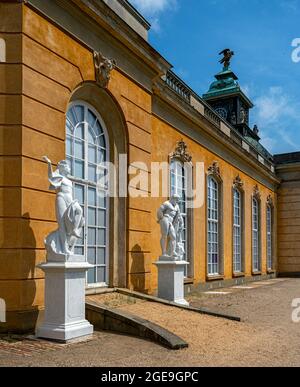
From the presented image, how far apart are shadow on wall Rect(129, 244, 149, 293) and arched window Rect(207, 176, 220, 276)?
595 centimetres

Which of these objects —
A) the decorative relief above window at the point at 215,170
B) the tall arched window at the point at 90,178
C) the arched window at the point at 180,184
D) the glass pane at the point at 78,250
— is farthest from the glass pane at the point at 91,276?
the decorative relief above window at the point at 215,170

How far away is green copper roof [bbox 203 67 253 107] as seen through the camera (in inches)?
1153

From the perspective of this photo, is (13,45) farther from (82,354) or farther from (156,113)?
(156,113)

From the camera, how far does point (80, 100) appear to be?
9.73 m

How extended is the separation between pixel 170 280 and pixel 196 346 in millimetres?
4292

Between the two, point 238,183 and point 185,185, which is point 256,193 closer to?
point 238,183

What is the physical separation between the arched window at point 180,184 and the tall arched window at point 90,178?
386 centimetres

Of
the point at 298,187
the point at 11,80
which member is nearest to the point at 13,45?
the point at 11,80

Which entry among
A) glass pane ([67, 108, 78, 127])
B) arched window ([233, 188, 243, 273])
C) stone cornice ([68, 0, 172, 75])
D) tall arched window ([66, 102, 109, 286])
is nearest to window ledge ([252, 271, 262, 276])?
arched window ([233, 188, 243, 273])

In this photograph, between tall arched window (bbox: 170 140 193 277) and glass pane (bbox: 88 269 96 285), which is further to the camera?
tall arched window (bbox: 170 140 193 277)

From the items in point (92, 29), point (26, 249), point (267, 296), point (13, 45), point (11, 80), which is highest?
point (92, 29)

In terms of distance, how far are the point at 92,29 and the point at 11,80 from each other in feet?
8.81

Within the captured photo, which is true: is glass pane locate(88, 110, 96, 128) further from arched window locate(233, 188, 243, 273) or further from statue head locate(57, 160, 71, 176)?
arched window locate(233, 188, 243, 273)
